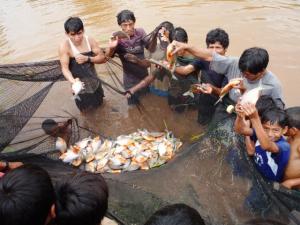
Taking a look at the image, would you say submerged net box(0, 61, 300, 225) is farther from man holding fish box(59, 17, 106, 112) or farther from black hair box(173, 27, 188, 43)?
black hair box(173, 27, 188, 43)

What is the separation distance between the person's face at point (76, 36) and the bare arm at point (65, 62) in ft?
0.40

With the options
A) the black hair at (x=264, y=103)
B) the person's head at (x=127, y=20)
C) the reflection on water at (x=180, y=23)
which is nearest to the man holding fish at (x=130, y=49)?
the person's head at (x=127, y=20)

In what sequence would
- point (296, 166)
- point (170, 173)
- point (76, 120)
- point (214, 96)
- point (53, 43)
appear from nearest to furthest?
point (296, 166) → point (170, 173) → point (214, 96) → point (76, 120) → point (53, 43)

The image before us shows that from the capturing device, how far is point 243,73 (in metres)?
3.05

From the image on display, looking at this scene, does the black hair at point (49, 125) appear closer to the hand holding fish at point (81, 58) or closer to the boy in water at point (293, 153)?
the hand holding fish at point (81, 58)

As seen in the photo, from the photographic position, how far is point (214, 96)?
3.39 metres

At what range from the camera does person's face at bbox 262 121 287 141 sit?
8.45ft

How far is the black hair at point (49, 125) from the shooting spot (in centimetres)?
376

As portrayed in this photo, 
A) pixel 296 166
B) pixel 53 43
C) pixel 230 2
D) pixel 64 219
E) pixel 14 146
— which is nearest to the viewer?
pixel 64 219

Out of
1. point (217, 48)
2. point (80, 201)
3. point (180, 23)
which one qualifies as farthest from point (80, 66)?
point (180, 23)

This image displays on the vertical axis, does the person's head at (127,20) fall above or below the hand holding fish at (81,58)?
above

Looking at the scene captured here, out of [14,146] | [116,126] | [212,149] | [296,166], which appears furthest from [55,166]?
[296,166]

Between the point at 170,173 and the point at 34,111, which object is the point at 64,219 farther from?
the point at 34,111

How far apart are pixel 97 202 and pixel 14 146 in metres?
2.18
